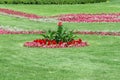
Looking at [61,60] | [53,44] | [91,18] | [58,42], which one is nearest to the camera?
[61,60]

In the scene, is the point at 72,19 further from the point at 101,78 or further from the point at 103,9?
the point at 101,78

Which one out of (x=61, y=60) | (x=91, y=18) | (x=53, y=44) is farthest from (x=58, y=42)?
(x=91, y=18)

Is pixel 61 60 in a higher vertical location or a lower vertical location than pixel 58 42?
higher

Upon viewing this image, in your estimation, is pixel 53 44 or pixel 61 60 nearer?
pixel 61 60

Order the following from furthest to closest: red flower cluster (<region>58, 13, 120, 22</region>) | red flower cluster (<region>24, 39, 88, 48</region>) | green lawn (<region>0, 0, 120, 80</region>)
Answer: red flower cluster (<region>58, 13, 120, 22</region>)
red flower cluster (<region>24, 39, 88, 48</region>)
green lawn (<region>0, 0, 120, 80</region>)

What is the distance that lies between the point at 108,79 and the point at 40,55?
4.64m

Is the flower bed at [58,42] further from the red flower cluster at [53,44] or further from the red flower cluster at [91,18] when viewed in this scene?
the red flower cluster at [91,18]

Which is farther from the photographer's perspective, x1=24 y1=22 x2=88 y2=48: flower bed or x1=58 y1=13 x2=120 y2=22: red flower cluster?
x1=58 y1=13 x2=120 y2=22: red flower cluster

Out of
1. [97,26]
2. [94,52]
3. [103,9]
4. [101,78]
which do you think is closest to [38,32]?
[97,26]

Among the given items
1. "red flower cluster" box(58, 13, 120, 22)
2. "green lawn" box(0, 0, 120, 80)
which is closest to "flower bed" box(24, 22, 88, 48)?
"green lawn" box(0, 0, 120, 80)

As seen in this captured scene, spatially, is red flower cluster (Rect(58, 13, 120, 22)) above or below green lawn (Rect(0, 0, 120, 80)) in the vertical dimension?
below

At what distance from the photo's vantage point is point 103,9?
42812 mm

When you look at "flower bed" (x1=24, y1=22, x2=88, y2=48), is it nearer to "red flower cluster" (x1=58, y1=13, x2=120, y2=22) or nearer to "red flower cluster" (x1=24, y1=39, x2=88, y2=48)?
"red flower cluster" (x1=24, y1=39, x2=88, y2=48)

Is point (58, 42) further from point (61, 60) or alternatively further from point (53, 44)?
point (61, 60)
